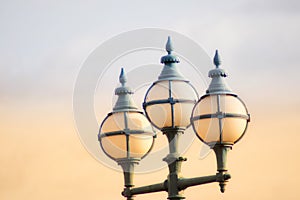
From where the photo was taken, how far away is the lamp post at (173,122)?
14.6m

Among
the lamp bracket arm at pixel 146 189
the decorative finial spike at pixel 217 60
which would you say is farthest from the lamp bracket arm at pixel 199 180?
the decorative finial spike at pixel 217 60

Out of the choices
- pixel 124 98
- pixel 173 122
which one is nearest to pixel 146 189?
pixel 173 122

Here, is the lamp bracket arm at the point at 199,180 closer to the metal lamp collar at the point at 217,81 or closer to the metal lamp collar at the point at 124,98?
the metal lamp collar at the point at 217,81

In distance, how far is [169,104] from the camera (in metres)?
15.1

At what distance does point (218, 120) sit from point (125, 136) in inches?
87.6

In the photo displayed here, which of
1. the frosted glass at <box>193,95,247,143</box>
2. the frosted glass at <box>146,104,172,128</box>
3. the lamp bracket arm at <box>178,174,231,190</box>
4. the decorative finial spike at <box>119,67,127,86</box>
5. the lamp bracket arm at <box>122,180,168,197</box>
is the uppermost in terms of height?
the decorative finial spike at <box>119,67,127,86</box>

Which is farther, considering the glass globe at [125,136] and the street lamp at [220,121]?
the glass globe at [125,136]

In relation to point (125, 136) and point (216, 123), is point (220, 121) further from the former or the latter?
point (125, 136)

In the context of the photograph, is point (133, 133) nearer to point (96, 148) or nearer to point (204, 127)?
point (96, 148)

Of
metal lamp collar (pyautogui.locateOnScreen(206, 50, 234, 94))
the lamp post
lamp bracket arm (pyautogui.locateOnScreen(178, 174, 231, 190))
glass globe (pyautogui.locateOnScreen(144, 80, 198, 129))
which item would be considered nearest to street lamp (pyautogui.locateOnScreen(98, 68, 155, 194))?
the lamp post

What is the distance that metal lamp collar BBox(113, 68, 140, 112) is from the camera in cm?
1666

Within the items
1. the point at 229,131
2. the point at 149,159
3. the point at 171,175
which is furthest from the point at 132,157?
the point at 229,131

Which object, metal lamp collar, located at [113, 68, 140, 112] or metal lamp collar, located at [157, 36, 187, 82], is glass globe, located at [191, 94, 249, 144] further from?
metal lamp collar, located at [113, 68, 140, 112]

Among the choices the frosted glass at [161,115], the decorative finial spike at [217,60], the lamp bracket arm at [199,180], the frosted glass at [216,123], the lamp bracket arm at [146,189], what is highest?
the decorative finial spike at [217,60]
